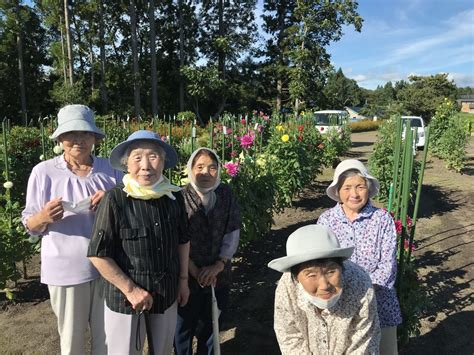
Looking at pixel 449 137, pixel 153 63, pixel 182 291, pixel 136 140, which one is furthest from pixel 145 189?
pixel 153 63

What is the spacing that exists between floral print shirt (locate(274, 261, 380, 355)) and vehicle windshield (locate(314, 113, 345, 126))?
1116 cm

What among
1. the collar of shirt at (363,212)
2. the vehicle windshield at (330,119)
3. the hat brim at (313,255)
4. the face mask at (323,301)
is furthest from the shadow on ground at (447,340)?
the vehicle windshield at (330,119)

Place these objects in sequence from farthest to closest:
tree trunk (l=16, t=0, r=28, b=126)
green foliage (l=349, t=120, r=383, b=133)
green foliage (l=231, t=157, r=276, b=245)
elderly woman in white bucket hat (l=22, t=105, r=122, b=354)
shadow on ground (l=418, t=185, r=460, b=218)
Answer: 1. green foliage (l=349, t=120, r=383, b=133)
2. tree trunk (l=16, t=0, r=28, b=126)
3. shadow on ground (l=418, t=185, r=460, b=218)
4. green foliage (l=231, t=157, r=276, b=245)
5. elderly woman in white bucket hat (l=22, t=105, r=122, b=354)

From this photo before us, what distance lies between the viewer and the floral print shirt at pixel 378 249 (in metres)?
1.92

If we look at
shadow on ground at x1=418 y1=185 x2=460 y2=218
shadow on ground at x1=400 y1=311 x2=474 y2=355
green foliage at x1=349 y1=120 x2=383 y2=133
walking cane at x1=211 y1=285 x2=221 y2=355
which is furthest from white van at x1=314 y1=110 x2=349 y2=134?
green foliage at x1=349 y1=120 x2=383 y2=133

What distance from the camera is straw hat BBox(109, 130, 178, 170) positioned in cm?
171

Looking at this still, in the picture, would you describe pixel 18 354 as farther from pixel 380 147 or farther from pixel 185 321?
pixel 380 147

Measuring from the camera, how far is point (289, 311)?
1.54 metres

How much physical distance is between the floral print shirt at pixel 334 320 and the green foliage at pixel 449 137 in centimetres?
919

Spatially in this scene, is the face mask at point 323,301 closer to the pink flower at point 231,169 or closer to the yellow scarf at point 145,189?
the yellow scarf at point 145,189

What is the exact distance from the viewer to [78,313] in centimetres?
191

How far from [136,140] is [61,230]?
1.94 feet

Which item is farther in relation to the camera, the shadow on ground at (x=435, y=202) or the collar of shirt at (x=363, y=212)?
the shadow on ground at (x=435, y=202)

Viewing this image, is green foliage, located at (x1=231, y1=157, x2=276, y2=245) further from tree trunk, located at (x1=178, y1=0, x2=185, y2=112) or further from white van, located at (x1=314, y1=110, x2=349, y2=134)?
tree trunk, located at (x1=178, y1=0, x2=185, y2=112)
